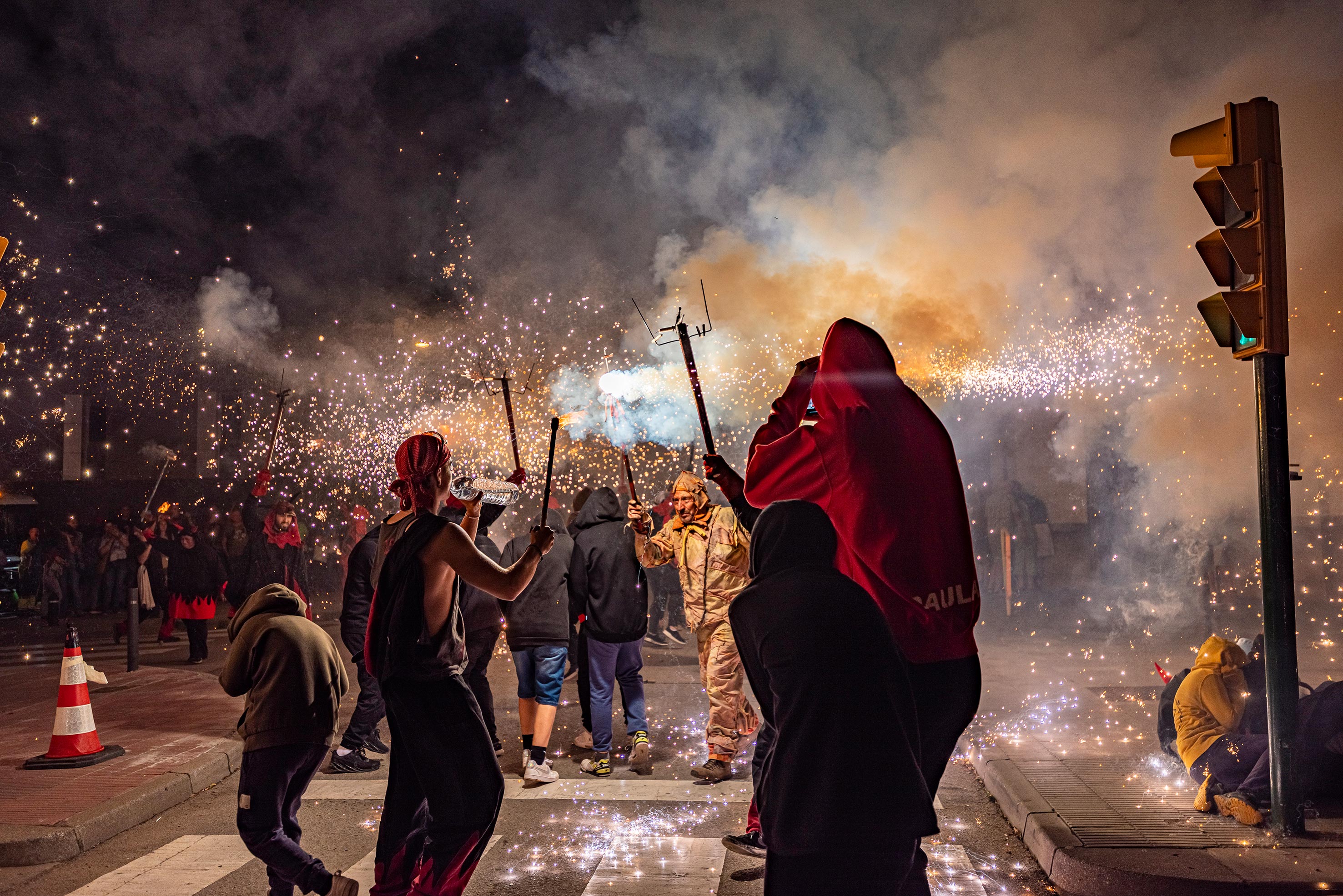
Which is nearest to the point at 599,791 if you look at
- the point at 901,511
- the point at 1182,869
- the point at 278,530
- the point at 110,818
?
the point at 110,818

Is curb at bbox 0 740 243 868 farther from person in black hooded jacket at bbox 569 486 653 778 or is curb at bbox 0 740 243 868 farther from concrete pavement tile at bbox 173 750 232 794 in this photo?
person in black hooded jacket at bbox 569 486 653 778

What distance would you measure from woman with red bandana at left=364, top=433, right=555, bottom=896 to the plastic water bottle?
0.78 metres

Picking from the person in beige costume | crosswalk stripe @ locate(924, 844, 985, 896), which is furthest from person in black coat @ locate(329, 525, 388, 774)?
crosswalk stripe @ locate(924, 844, 985, 896)

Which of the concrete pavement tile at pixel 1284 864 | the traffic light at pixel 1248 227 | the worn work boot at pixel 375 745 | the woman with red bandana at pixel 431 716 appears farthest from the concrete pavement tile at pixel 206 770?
the traffic light at pixel 1248 227

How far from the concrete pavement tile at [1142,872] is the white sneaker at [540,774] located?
3.01m

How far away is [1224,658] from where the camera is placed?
518 cm

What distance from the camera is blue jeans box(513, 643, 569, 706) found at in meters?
6.08

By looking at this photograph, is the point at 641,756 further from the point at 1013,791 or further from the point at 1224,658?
the point at 1224,658

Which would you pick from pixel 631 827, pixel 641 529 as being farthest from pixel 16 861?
pixel 641 529

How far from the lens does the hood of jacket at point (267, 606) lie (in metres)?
3.99

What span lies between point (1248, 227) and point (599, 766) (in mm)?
4775

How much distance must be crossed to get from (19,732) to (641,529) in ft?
17.4

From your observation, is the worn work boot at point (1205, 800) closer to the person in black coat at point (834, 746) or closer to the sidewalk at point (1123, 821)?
the sidewalk at point (1123, 821)

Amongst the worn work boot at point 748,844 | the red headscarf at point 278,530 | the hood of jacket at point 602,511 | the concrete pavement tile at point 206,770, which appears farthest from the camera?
the red headscarf at point 278,530
